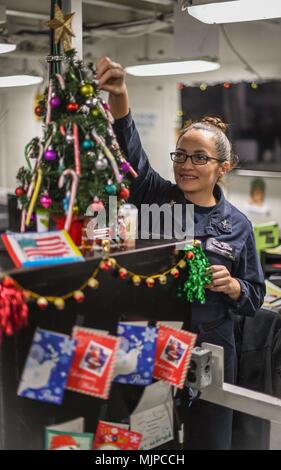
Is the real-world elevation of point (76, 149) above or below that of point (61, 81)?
below

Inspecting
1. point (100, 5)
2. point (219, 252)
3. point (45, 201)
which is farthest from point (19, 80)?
point (45, 201)

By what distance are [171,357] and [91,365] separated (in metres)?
0.26

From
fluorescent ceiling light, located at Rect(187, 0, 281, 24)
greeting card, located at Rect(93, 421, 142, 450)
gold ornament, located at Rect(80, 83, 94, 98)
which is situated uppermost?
fluorescent ceiling light, located at Rect(187, 0, 281, 24)

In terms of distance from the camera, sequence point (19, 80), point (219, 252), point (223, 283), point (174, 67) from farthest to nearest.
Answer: point (174, 67)
point (19, 80)
point (219, 252)
point (223, 283)

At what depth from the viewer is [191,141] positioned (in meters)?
1.81

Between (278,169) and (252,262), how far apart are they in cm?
392

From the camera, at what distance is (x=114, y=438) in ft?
4.23

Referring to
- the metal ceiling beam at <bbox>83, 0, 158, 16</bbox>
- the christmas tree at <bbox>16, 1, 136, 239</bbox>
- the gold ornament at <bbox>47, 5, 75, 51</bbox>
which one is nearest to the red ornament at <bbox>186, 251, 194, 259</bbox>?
the christmas tree at <bbox>16, 1, 136, 239</bbox>

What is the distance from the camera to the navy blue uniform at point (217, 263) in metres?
1.66

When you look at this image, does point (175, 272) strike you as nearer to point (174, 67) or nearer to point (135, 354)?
point (135, 354)

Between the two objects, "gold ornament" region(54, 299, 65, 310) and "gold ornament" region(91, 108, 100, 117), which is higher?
"gold ornament" region(91, 108, 100, 117)

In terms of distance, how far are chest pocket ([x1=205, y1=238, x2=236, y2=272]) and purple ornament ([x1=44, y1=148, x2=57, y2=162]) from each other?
2.17 feet

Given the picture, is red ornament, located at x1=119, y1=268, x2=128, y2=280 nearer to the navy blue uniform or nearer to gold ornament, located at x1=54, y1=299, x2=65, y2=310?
gold ornament, located at x1=54, y1=299, x2=65, y2=310

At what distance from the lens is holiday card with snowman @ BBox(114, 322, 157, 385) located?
4.14 ft
